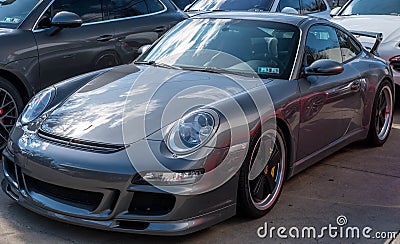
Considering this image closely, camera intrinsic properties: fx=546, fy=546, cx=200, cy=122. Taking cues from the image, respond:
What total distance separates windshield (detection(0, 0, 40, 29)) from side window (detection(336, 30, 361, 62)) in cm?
316

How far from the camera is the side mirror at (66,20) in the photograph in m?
5.55

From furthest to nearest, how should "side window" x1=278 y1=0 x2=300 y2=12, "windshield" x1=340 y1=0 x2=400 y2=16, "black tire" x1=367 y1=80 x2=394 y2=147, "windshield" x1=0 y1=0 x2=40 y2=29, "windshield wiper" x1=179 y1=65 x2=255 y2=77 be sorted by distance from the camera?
"side window" x1=278 y1=0 x2=300 y2=12
"windshield" x1=340 y1=0 x2=400 y2=16
"black tire" x1=367 y1=80 x2=394 y2=147
"windshield" x1=0 y1=0 x2=40 y2=29
"windshield wiper" x1=179 y1=65 x2=255 y2=77

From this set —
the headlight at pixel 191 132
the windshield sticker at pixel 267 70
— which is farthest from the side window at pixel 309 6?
the headlight at pixel 191 132

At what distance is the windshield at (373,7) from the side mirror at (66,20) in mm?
4961

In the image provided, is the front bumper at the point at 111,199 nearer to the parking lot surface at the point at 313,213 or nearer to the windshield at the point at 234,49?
the parking lot surface at the point at 313,213

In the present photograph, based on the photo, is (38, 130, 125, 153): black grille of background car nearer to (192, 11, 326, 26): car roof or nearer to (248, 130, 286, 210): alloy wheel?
(248, 130, 286, 210): alloy wheel

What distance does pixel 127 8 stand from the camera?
6.68 meters

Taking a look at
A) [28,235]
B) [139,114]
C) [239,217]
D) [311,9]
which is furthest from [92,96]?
[311,9]

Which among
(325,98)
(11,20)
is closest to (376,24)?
(325,98)

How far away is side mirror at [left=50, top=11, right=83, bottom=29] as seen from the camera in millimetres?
5547

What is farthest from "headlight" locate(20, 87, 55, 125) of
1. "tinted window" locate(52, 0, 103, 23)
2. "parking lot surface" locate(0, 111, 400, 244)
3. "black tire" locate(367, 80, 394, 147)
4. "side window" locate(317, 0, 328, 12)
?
"side window" locate(317, 0, 328, 12)

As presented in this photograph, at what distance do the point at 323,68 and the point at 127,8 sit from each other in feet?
10.3

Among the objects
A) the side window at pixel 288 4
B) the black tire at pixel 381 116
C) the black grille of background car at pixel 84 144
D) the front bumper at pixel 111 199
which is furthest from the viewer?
the side window at pixel 288 4

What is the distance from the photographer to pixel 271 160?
3.98m
